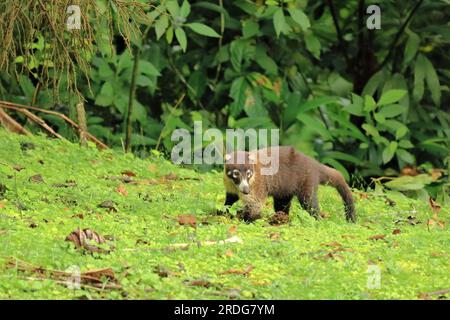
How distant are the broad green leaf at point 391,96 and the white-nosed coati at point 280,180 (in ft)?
7.54

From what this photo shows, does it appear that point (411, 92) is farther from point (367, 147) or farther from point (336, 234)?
point (336, 234)

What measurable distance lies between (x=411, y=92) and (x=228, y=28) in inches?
90.7

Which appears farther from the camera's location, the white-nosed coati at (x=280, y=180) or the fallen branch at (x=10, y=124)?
the fallen branch at (x=10, y=124)

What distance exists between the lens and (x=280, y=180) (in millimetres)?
8055

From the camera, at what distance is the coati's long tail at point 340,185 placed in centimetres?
809

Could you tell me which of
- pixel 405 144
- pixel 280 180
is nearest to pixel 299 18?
pixel 405 144

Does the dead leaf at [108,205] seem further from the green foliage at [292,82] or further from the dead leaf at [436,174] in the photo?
the dead leaf at [436,174]

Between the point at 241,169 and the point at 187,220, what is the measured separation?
88 cm

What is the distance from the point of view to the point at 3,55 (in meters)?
6.77

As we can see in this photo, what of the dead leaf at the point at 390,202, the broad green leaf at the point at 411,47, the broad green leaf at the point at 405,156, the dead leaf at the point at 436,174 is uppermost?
the broad green leaf at the point at 411,47

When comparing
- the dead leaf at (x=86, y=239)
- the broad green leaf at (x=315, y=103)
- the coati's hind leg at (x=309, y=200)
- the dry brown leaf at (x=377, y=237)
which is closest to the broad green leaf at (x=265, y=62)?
the broad green leaf at (x=315, y=103)

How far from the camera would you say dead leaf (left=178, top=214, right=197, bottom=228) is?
696 centimetres

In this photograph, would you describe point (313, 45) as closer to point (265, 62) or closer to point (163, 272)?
point (265, 62)

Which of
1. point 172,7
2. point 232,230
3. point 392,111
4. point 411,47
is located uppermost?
point 172,7
